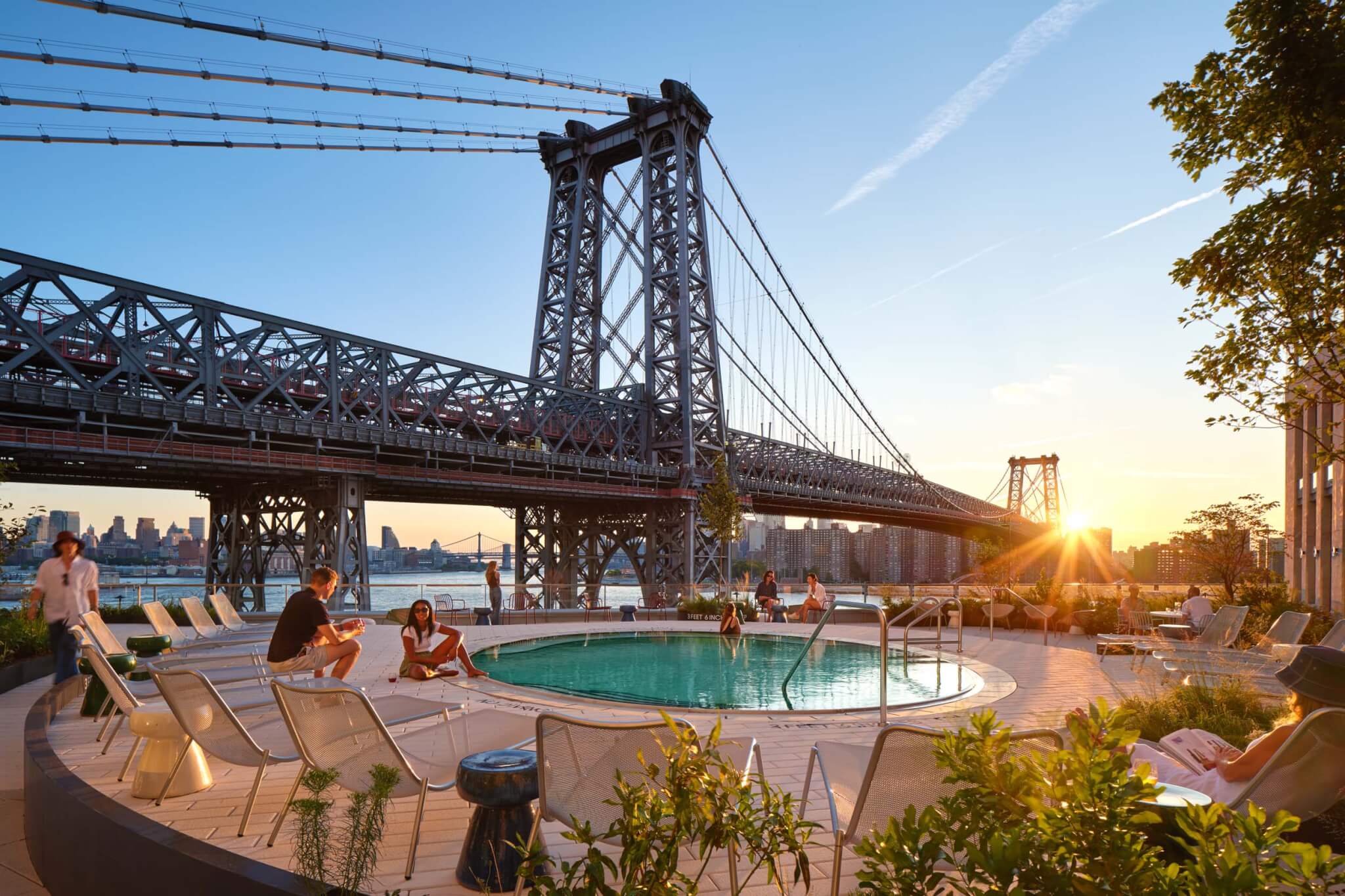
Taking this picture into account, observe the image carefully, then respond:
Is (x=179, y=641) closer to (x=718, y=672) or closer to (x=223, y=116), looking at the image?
(x=718, y=672)

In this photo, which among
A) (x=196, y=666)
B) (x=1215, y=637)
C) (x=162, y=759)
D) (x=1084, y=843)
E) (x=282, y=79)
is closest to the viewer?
(x=1084, y=843)

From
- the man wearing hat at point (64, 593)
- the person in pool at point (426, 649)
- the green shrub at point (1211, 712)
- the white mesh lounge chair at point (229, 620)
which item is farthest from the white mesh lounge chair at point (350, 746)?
the white mesh lounge chair at point (229, 620)

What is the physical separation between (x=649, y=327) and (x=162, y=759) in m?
29.8

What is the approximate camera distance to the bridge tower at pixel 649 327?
→ 108ft

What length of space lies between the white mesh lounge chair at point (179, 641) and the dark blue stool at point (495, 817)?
617 cm

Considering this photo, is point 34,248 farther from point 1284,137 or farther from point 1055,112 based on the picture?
point 1284,137

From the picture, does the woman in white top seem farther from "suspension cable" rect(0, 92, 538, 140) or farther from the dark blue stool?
"suspension cable" rect(0, 92, 538, 140)

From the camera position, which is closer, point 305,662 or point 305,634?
point 305,662

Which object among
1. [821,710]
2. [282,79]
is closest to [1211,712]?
[821,710]

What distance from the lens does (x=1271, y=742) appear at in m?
3.38

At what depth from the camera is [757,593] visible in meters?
17.1

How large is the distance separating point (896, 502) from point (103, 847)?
4664cm

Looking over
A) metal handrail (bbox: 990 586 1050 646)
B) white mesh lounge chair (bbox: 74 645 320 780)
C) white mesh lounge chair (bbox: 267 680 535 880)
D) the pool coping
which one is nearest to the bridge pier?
the pool coping

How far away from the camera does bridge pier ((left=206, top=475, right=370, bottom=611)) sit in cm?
2570
